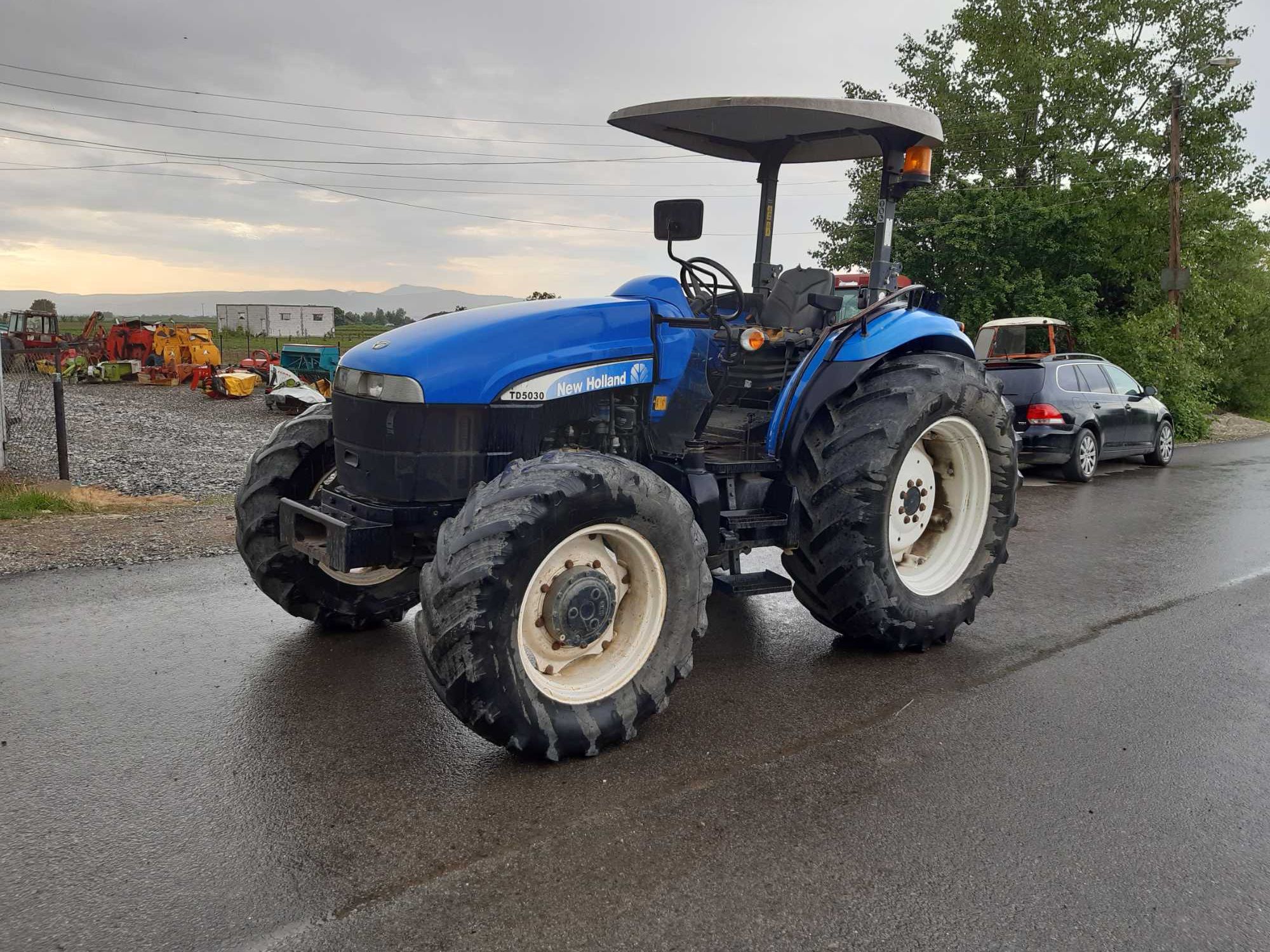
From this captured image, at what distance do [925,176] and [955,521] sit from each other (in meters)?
1.85

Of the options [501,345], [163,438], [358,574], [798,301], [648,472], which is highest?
[798,301]

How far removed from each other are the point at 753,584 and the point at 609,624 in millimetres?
A: 1033

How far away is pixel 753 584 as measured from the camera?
4.48m

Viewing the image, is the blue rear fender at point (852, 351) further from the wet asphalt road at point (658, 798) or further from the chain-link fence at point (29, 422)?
the chain-link fence at point (29, 422)

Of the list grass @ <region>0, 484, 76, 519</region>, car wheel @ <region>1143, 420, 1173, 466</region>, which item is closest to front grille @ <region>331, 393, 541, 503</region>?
grass @ <region>0, 484, 76, 519</region>

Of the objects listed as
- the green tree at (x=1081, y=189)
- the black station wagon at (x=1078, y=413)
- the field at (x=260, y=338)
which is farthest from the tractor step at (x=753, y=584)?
the field at (x=260, y=338)

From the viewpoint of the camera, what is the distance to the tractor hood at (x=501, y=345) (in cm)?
379

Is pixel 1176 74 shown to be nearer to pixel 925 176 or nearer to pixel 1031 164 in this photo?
pixel 1031 164

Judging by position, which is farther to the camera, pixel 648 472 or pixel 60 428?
pixel 60 428

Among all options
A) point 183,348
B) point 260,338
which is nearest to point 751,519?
point 183,348

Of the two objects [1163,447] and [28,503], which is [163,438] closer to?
[28,503]

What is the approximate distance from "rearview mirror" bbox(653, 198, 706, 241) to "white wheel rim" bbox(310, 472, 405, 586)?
1948 millimetres

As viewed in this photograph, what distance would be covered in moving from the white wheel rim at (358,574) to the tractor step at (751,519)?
5.41 ft

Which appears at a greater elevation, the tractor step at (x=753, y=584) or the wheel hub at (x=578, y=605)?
the wheel hub at (x=578, y=605)
